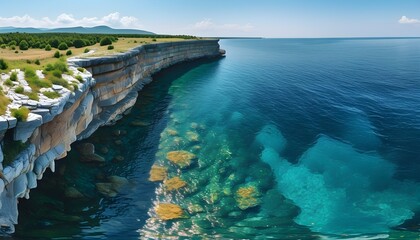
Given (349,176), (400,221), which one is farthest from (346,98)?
Answer: (400,221)

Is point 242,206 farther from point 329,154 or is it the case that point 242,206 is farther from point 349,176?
point 329,154

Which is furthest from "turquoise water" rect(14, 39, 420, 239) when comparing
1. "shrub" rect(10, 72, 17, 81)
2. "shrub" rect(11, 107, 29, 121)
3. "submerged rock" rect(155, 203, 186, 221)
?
"shrub" rect(10, 72, 17, 81)

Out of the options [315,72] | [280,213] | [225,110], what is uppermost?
[315,72]

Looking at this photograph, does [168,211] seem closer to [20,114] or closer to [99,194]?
[99,194]

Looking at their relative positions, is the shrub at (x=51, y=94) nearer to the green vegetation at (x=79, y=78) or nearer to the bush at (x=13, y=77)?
the bush at (x=13, y=77)

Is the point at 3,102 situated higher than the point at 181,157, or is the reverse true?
the point at 3,102

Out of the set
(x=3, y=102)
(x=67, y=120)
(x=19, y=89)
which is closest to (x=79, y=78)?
(x=67, y=120)
